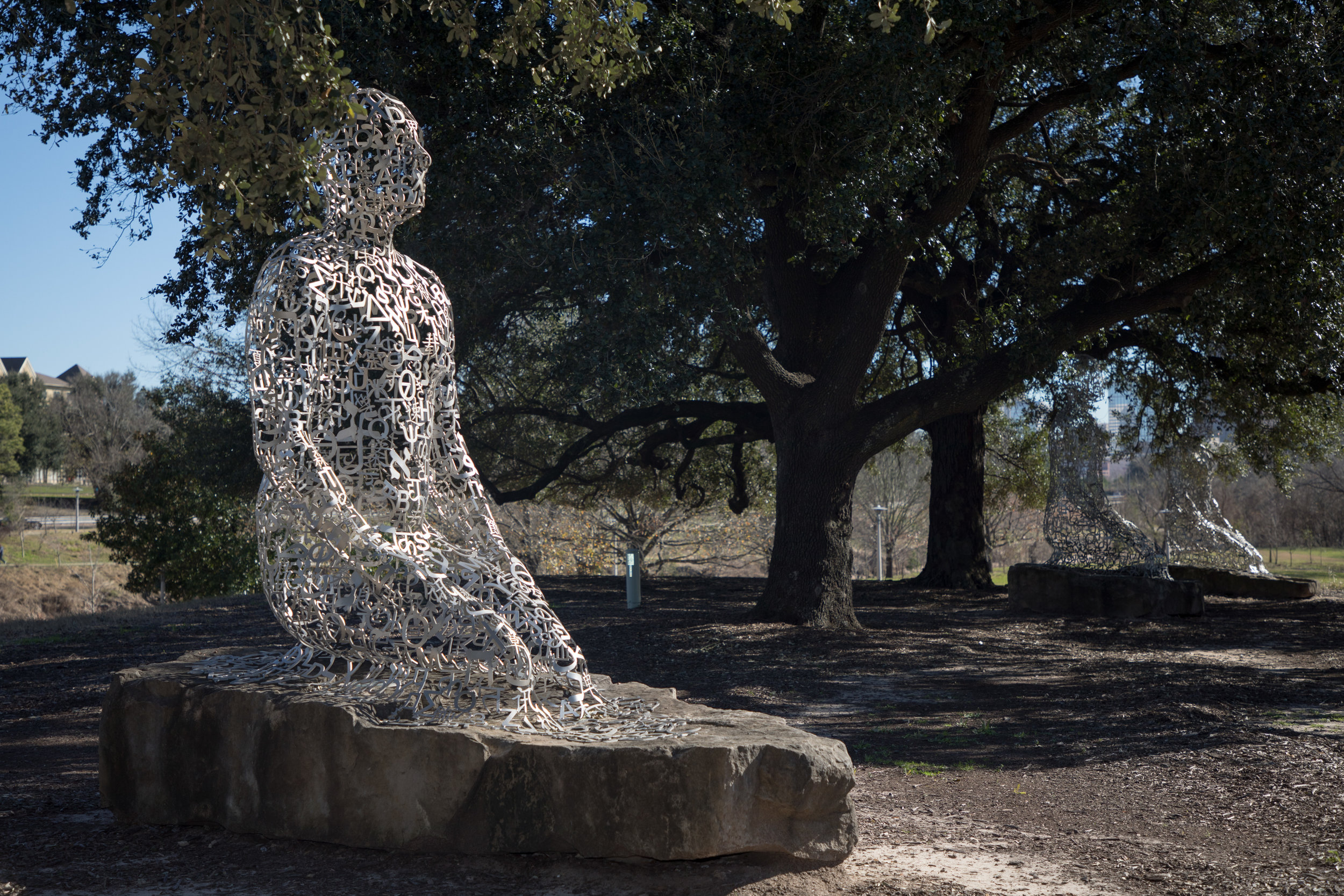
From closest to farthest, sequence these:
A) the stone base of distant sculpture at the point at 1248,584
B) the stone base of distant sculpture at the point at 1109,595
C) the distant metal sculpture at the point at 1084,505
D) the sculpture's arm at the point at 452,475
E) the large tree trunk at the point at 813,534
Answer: the sculpture's arm at the point at 452,475 < the large tree trunk at the point at 813,534 < the stone base of distant sculpture at the point at 1109,595 < the distant metal sculpture at the point at 1084,505 < the stone base of distant sculpture at the point at 1248,584

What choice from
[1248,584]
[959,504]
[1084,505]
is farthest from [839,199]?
[1248,584]

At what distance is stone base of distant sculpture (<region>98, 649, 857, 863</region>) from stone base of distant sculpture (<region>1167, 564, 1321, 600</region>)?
41.0ft

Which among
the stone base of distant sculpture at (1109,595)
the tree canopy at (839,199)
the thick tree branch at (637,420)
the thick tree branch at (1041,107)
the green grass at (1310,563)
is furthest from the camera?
the green grass at (1310,563)

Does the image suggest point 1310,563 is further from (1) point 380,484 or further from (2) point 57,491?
(2) point 57,491

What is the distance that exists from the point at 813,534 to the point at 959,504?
20.0 ft

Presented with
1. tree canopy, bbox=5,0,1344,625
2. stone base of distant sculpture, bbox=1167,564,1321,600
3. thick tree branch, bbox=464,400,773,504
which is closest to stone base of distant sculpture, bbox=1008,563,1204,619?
stone base of distant sculpture, bbox=1167,564,1321,600

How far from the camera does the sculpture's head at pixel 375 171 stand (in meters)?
5.36

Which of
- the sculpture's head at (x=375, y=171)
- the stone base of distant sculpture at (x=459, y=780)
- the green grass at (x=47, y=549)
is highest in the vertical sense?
the sculpture's head at (x=375, y=171)

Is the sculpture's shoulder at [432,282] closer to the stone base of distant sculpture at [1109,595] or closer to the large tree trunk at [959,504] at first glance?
the stone base of distant sculpture at [1109,595]

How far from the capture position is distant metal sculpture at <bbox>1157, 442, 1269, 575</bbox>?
1512 centimetres

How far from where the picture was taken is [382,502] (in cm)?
524

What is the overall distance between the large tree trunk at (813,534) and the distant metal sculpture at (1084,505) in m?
3.98

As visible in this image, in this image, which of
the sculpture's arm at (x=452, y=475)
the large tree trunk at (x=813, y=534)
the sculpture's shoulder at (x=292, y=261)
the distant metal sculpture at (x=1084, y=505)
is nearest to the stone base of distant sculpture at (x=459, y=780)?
the sculpture's arm at (x=452, y=475)

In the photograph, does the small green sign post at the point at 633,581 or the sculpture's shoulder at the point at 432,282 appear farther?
the small green sign post at the point at 633,581
